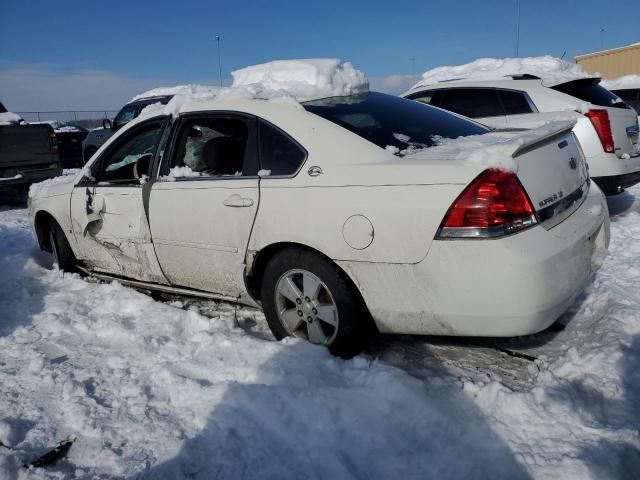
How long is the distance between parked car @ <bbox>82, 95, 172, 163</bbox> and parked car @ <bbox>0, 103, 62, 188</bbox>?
2114mm

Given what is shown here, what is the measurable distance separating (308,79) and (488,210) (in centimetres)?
187

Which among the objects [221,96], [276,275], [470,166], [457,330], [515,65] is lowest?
[457,330]

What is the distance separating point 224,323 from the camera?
11.7 feet

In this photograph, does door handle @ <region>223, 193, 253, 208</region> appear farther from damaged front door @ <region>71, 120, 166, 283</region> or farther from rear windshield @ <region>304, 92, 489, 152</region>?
damaged front door @ <region>71, 120, 166, 283</region>

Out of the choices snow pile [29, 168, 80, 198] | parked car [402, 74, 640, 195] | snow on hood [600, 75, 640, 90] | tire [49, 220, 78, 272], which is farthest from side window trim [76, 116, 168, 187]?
snow on hood [600, 75, 640, 90]

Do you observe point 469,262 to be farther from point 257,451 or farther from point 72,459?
point 72,459

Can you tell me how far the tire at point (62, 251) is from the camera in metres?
4.63

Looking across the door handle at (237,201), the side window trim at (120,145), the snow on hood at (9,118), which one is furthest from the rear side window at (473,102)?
the snow on hood at (9,118)

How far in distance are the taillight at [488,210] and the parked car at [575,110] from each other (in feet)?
11.1

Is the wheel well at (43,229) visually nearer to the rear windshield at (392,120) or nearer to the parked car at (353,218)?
the parked car at (353,218)

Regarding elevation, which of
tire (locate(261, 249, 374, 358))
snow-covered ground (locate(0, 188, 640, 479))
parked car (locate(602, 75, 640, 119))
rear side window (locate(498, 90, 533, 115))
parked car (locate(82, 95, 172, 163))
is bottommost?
snow-covered ground (locate(0, 188, 640, 479))

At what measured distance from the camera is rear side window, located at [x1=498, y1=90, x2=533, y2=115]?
20.1ft

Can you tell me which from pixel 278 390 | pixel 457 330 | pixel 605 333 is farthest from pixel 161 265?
pixel 605 333

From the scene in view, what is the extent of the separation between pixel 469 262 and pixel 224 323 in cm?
182
